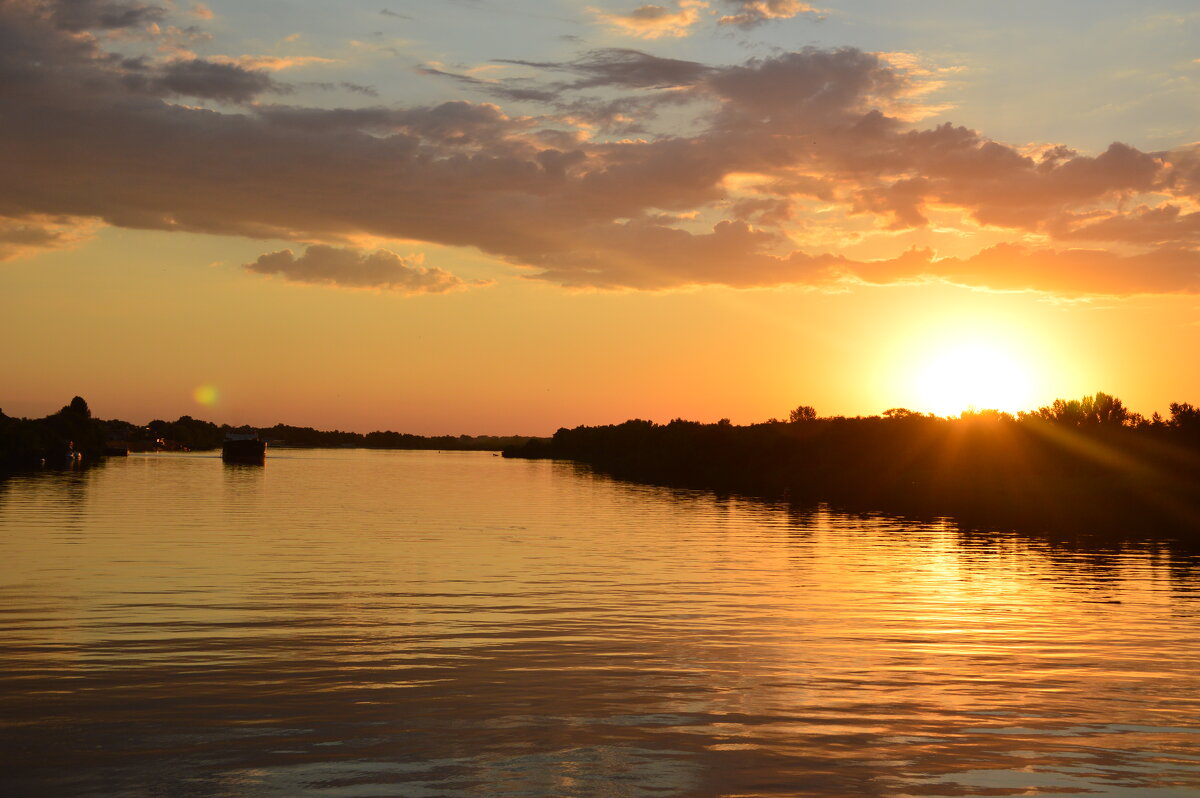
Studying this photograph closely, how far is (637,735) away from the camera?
1659 centimetres

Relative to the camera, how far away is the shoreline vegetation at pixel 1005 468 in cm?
8796

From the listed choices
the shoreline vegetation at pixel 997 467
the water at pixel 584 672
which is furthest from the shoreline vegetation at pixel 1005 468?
the water at pixel 584 672

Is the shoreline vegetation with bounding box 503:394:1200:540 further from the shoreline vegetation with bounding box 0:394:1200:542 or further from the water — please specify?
the water

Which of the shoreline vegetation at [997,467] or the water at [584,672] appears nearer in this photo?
the water at [584,672]

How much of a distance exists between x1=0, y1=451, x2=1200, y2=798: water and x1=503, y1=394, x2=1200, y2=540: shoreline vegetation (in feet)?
134

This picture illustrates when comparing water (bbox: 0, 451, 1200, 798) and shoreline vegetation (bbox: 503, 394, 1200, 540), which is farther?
shoreline vegetation (bbox: 503, 394, 1200, 540)

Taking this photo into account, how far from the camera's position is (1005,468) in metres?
123

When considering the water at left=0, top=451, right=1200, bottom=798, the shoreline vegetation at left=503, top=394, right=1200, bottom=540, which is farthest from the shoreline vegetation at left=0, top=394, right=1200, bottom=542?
the water at left=0, top=451, right=1200, bottom=798

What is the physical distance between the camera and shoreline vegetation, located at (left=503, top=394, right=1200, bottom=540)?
88.0 metres

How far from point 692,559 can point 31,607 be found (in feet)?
90.2

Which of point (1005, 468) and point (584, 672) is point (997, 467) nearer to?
point (1005, 468)

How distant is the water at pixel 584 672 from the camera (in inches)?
575

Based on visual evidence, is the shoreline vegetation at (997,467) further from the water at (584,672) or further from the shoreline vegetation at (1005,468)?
the water at (584,672)

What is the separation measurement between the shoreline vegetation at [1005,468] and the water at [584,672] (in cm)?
4084
